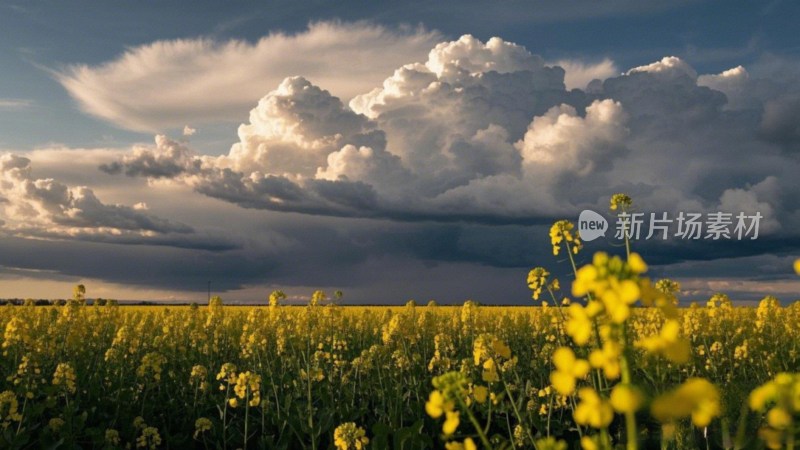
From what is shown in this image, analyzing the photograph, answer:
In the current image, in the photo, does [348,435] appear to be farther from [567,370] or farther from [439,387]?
[567,370]

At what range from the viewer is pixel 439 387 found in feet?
6.67

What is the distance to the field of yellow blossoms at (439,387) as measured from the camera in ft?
4.48

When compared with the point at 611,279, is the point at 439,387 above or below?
below

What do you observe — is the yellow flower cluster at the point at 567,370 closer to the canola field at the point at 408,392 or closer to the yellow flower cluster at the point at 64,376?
the canola field at the point at 408,392

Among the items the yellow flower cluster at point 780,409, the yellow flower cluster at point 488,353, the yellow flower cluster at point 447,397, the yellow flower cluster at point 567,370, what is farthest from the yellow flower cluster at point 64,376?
the yellow flower cluster at point 780,409

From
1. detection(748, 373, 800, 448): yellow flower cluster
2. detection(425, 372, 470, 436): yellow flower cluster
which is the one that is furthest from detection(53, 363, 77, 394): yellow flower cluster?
detection(748, 373, 800, 448): yellow flower cluster

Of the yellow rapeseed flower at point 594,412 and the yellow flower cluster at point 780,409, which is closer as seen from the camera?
the yellow rapeseed flower at point 594,412

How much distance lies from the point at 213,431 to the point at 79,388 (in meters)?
2.26

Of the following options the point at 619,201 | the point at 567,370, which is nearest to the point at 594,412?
the point at 567,370

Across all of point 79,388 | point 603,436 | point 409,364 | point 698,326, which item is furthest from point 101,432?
point 698,326

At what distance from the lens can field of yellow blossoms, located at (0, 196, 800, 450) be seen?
4.48 ft

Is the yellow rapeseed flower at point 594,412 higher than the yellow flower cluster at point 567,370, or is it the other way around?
the yellow flower cluster at point 567,370

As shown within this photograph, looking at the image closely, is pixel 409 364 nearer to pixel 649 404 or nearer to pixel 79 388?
pixel 79 388

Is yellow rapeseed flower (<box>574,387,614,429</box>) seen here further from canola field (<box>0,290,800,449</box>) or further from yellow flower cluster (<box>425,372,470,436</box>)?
yellow flower cluster (<box>425,372,470,436</box>)
